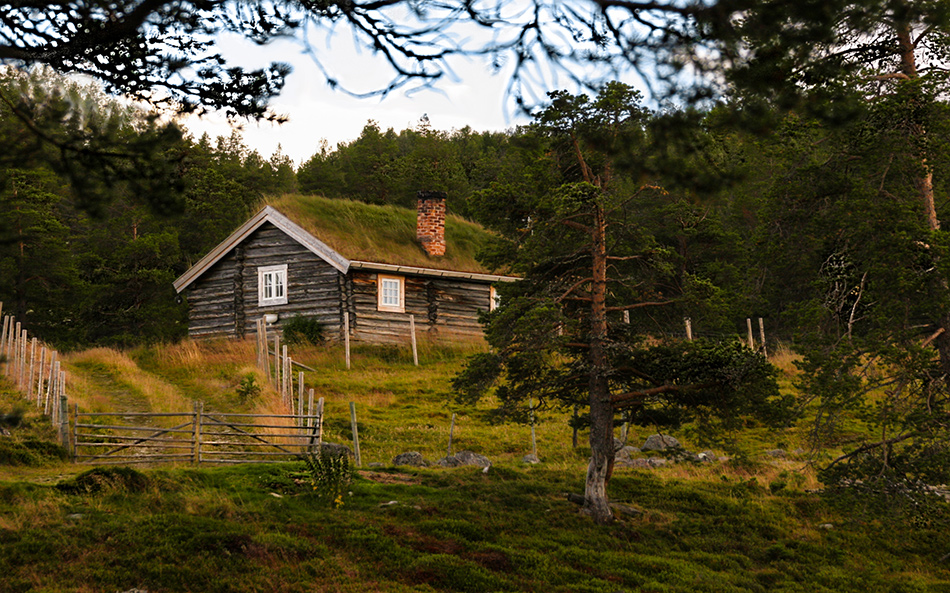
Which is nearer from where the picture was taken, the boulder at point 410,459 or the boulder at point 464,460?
the boulder at point 410,459

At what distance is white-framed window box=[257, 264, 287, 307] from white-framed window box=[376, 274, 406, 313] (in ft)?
11.8

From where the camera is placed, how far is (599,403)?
47.0 ft

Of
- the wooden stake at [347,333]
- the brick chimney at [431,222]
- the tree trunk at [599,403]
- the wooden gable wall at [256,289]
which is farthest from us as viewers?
the brick chimney at [431,222]

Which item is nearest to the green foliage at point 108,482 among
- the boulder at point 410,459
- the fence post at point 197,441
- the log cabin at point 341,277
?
the fence post at point 197,441

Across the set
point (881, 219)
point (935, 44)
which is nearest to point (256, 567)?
point (881, 219)

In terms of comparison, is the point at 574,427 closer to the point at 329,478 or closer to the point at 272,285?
the point at 329,478

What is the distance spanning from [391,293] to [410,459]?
13971 mm

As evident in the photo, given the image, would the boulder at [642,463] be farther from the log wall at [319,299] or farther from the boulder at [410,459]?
the log wall at [319,299]

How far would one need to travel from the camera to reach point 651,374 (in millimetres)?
14953

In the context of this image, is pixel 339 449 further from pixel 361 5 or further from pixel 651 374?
pixel 361 5

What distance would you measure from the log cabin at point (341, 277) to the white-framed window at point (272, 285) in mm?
37

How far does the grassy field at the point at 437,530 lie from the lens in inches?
407

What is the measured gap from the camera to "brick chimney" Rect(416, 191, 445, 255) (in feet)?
109

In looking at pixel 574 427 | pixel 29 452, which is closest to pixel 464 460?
pixel 574 427
